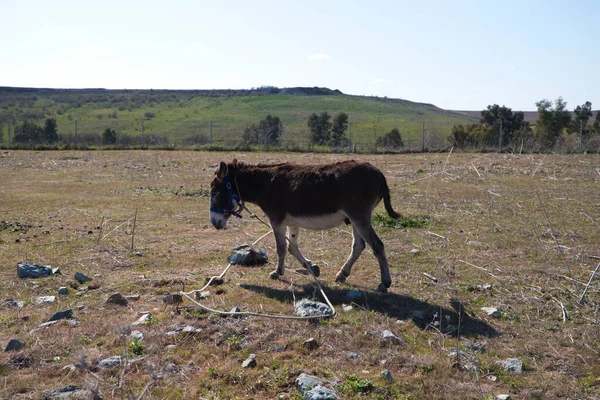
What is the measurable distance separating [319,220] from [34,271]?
5.13 meters

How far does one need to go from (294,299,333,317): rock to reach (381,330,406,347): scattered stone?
3.12 feet

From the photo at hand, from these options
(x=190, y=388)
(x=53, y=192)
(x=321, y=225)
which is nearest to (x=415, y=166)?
(x=53, y=192)

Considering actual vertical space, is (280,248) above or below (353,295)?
above

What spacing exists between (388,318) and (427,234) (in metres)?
5.83

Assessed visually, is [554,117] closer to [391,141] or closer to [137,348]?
[391,141]

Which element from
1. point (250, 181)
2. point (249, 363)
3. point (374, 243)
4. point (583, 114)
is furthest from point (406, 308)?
point (583, 114)

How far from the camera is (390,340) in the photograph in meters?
6.61

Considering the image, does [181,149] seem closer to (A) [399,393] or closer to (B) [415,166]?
(B) [415,166]

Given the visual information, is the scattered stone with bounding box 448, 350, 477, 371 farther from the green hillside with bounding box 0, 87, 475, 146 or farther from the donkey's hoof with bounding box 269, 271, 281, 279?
the green hillside with bounding box 0, 87, 475, 146

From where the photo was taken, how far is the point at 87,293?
8.56 m

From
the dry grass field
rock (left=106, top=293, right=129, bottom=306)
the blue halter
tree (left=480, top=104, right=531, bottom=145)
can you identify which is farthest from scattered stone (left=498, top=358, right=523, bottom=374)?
tree (left=480, top=104, right=531, bottom=145)

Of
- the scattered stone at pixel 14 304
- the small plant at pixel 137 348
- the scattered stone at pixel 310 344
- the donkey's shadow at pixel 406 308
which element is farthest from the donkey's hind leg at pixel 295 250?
the scattered stone at pixel 14 304

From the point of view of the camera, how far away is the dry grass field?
5641 mm

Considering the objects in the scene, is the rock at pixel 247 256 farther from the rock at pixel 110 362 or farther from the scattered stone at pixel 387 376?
the scattered stone at pixel 387 376
